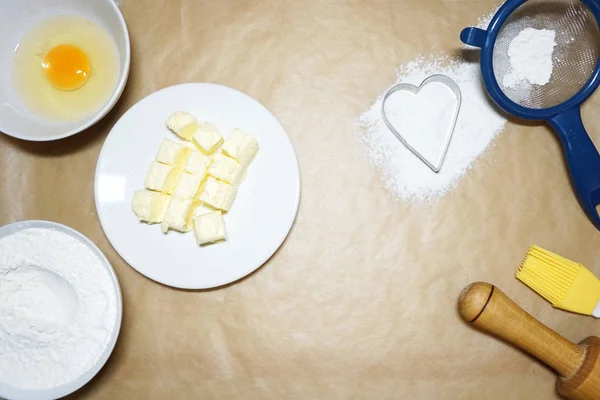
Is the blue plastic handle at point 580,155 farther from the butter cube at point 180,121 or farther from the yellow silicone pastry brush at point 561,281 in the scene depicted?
the butter cube at point 180,121

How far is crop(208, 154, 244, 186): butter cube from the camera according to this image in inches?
42.5

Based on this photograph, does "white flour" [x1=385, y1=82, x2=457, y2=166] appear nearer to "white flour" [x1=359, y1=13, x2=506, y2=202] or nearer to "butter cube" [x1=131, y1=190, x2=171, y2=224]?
"white flour" [x1=359, y1=13, x2=506, y2=202]

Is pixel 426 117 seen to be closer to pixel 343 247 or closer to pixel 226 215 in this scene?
pixel 343 247

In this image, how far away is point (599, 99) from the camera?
3.80 ft

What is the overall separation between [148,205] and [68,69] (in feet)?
1.14

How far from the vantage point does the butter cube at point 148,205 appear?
1.08m

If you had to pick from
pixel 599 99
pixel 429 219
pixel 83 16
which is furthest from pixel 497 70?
pixel 83 16

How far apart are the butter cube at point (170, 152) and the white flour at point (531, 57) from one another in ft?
2.25

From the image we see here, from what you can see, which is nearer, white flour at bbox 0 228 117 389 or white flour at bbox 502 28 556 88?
white flour at bbox 0 228 117 389

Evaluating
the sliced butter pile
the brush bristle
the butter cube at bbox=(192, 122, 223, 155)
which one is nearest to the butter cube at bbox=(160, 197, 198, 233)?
the sliced butter pile

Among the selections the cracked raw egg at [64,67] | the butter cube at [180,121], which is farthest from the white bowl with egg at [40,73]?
the butter cube at [180,121]

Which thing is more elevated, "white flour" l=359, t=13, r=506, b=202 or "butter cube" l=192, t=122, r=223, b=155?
"white flour" l=359, t=13, r=506, b=202

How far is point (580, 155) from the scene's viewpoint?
3.55 feet

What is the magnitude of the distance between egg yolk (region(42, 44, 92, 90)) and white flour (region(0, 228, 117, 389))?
1.10 ft
